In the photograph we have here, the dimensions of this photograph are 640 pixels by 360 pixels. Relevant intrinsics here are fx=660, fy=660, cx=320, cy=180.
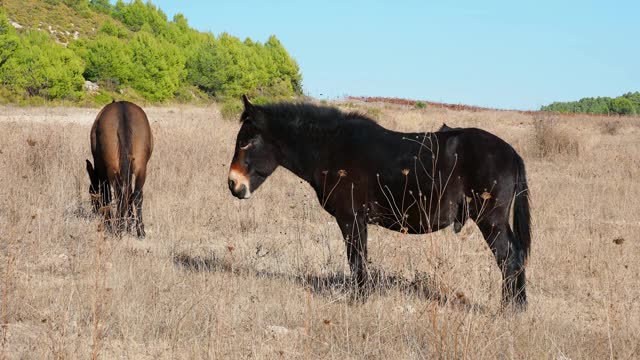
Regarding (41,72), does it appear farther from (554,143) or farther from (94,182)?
(94,182)

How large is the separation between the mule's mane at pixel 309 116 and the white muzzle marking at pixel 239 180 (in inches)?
22.3

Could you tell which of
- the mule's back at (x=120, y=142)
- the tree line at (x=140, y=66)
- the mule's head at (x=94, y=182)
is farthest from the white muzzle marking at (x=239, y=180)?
the tree line at (x=140, y=66)

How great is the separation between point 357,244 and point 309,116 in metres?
1.22

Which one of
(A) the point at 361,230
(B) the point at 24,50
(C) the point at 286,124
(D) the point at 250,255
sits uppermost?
(B) the point at 24,50

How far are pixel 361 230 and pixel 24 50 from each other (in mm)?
52230

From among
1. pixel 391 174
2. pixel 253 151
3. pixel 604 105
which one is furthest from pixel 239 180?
pixel 604 105

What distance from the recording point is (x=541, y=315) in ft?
16.2

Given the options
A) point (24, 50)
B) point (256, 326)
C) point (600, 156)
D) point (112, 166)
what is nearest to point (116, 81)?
point (24, 50)

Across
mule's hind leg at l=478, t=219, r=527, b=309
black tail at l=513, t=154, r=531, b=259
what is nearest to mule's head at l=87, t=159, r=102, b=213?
mule's hind leg at l=478, t=219, r=527, b=309

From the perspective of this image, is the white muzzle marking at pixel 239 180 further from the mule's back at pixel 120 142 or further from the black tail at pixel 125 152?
the mule's back at pixel 120 142

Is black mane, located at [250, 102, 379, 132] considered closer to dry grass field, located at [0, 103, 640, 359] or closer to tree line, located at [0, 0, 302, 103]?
dry grass field, located at [0, 103, 640, 359]

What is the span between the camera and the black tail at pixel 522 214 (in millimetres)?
5441

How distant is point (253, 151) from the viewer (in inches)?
230

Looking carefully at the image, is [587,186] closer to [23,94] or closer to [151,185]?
[151,185]
